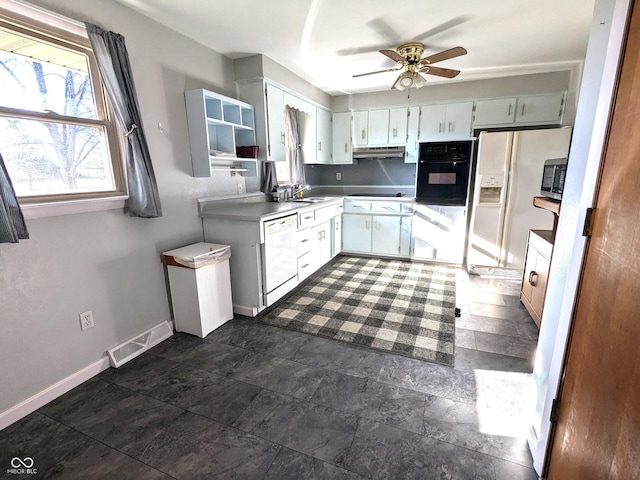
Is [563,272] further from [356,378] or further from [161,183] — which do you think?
[161,183]

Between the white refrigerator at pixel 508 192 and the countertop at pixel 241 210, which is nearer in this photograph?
→ the countertop at pixel 241 210

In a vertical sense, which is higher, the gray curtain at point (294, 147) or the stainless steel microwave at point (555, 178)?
the gray curtain at point (294, 147)

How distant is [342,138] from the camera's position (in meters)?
4.74

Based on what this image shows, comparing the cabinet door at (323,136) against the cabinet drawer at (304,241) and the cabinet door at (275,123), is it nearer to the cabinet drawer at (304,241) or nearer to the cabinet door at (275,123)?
the cabinet door at (275,123)

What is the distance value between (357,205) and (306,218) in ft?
4.50

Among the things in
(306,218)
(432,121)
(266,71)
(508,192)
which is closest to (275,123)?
(266,71)

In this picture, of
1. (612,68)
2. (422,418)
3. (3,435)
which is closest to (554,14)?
(612,68)

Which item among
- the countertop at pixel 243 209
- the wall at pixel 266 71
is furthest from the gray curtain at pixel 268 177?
the wall at pixel 266 71

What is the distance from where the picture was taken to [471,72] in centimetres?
363

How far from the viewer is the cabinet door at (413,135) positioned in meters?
4.27

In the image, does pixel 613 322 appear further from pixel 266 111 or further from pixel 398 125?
pixel 398 125

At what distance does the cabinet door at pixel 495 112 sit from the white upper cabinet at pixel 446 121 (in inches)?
3.7

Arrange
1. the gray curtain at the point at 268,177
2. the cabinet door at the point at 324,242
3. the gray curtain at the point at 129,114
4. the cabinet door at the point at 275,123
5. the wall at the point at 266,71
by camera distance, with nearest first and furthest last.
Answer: the gray curtain at the point at 129,114 → the wall at the point at 266,71 → the cabinet door at the point at 275,123 → the gray curtain at the point at 268,177 → the cabinet door at the point at 324,242

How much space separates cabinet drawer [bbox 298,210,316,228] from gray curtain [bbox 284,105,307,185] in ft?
3.34
